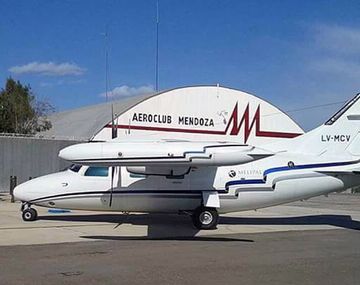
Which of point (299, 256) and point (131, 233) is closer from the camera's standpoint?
point (299, 256)

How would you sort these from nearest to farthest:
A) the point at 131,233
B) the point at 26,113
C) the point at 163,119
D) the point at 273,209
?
1. the point at 131,233
2. the point at 273,209
3. the point at 163,119
4. the point at 26,113

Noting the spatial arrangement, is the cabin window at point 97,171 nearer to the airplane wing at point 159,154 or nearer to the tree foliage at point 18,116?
the airplane wing at point 159,154

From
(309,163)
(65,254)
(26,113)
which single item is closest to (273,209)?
(309,163)

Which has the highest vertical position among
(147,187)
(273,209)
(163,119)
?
(163,119)

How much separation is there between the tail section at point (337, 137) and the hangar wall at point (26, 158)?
20835 millimetres

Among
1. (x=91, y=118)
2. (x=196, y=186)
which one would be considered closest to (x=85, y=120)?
(x=91, y=118)

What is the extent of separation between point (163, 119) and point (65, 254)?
106ft

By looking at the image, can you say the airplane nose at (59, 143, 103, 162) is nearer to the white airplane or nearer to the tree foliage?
the white airplane

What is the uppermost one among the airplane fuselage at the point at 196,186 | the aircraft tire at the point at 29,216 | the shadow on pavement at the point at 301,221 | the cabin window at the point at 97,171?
the cabin window at the point at 97,171

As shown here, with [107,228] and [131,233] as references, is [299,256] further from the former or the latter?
[107,228]

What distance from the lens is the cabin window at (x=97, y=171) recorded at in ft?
59.7

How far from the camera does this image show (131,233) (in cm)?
1634

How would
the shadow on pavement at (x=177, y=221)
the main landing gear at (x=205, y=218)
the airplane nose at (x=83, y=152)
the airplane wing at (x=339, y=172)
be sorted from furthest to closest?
the airplane wing at (x=339, y=172) → the main landing gear at (x=205, y=218) → the shadow on pavement at (x=177, y=221) → the airplane nose at (x=83, y=152)

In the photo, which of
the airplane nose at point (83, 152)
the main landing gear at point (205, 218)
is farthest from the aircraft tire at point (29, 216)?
the main landing gear at point (205, 218)
